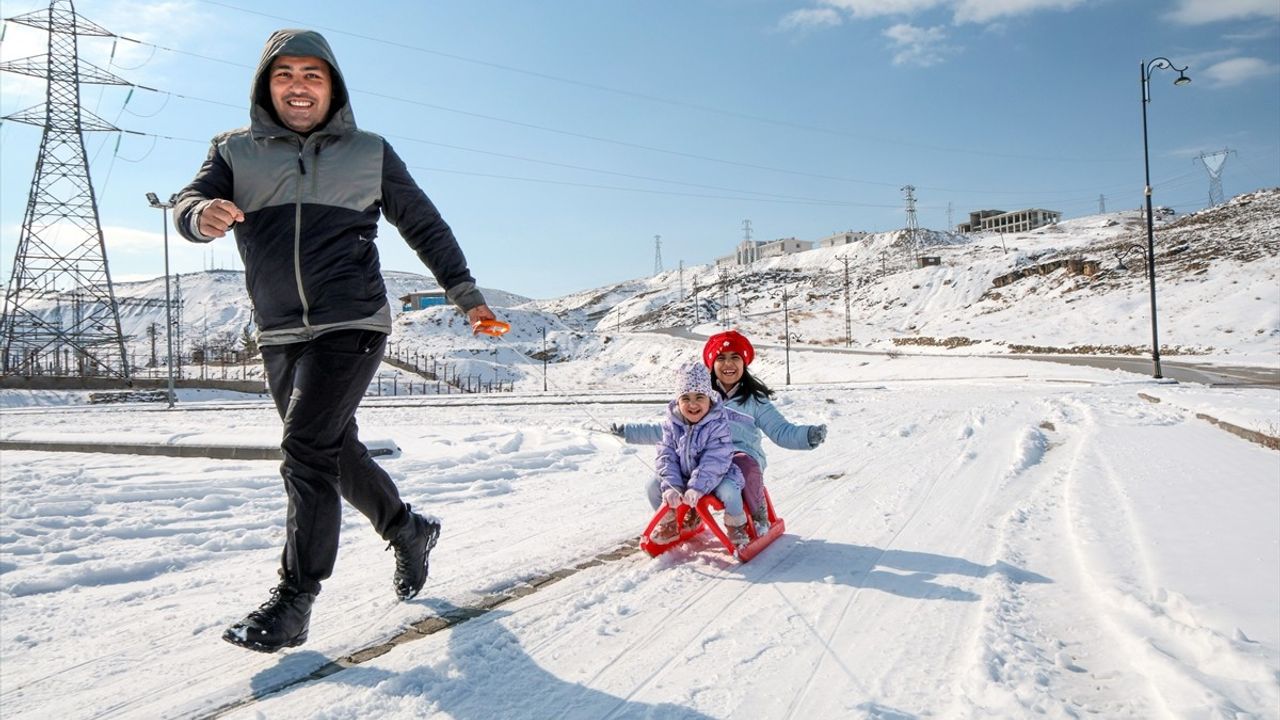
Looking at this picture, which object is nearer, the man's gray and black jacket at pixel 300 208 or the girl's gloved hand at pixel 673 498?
the man's gray and black jacket at pixel 300 208

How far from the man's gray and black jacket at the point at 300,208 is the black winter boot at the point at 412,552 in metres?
0.98

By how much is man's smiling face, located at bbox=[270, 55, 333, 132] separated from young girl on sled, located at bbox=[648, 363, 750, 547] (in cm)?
241

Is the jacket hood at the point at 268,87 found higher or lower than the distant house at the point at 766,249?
lower

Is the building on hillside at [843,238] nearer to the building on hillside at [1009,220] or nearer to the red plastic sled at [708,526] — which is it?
the building on hillside at [1009,220]

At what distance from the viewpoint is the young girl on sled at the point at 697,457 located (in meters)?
4.25

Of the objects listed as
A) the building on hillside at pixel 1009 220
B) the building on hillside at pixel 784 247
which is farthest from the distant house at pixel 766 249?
the building on hillside at pixel 1009 220

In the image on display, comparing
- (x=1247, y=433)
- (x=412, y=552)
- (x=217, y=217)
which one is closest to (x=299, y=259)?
(x=217, y=217)

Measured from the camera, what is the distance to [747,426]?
15.8ft

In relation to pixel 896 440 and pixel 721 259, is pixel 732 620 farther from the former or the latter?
pixel 721 259

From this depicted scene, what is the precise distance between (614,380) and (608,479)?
47021 millimetres

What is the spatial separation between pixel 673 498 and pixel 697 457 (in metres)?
0.29

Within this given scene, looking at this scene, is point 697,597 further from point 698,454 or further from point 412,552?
point 412,552

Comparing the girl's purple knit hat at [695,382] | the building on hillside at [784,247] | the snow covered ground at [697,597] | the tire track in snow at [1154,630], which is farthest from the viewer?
the building on hillside at [784,247]

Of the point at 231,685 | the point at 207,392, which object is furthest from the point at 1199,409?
the point at 207,392
